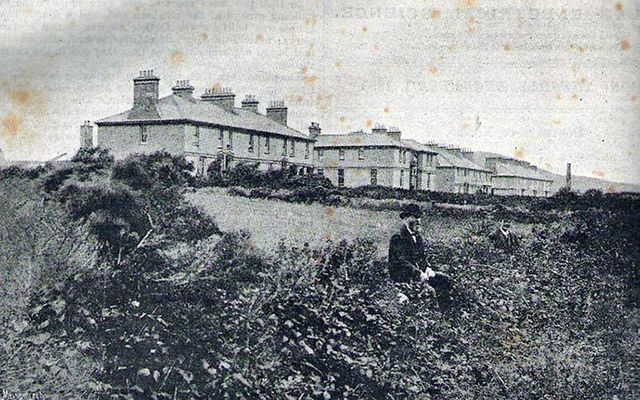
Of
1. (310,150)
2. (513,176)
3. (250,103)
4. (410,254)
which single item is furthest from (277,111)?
(513,176)

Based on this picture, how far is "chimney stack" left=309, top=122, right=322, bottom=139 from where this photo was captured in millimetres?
4945

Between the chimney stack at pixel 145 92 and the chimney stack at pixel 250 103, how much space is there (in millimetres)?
659

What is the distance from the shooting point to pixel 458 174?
15.8 feet

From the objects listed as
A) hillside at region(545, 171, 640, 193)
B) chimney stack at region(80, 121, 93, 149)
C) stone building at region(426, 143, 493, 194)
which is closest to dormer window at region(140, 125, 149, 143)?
chimney stack at region(80, 121, 93, 149)

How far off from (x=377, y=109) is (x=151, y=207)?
183cm

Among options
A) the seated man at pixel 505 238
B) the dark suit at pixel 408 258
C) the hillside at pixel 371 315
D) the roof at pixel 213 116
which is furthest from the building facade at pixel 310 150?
the dark suit at pixel 408 258

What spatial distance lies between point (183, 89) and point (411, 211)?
190cm

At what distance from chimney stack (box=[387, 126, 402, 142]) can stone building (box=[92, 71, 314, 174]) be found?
0.57m

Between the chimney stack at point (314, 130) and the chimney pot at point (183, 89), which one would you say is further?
the chimney pot at point (183, 89)

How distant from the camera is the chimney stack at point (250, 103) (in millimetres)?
5062

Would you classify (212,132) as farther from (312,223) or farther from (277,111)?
(312,223)

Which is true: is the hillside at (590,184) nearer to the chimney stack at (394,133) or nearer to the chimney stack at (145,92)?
the chimney stack at (394,133)

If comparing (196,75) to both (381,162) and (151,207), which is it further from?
(381,162)

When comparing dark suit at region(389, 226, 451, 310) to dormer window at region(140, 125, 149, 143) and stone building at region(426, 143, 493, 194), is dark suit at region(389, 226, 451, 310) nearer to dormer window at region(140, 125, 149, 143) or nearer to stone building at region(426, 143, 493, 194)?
stone building at region(426, 143, 493, 194)
